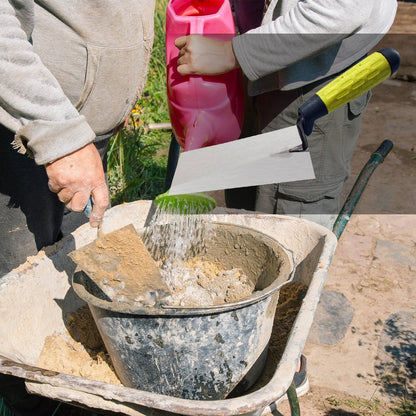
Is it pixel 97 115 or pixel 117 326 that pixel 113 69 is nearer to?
pixel 97 115

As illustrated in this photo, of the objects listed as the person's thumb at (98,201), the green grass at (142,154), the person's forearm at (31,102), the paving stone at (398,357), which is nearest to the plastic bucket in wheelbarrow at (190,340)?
the person's thumb at (98,201)

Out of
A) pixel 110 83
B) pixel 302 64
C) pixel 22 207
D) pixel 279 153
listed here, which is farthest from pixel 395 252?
pixel 22 207

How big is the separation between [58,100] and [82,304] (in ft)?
2.86

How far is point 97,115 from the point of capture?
5.54 ft

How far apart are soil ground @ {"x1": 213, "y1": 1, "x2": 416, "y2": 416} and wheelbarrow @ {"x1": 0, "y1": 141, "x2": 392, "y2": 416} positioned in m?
0.58

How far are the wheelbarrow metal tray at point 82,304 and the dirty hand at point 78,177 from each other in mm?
373

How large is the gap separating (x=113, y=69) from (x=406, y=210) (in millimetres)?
2546

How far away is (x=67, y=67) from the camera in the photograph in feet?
5.09

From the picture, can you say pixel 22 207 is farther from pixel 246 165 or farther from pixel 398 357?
pixel 398 357

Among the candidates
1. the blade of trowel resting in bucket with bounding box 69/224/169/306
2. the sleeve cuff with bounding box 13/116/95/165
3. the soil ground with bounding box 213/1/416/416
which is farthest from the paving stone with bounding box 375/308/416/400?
the sleeve cuff with bounding box 13/116/95/165

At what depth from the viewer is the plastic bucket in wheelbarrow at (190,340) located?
4.31 ft

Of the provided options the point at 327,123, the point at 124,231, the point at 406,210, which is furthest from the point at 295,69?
the point at 406,210

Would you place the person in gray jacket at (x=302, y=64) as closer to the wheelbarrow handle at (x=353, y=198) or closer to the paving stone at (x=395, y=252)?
the wheelbarrow handle at (x=353, y=198)

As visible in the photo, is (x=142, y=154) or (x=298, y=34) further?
(x=142, y=154)
